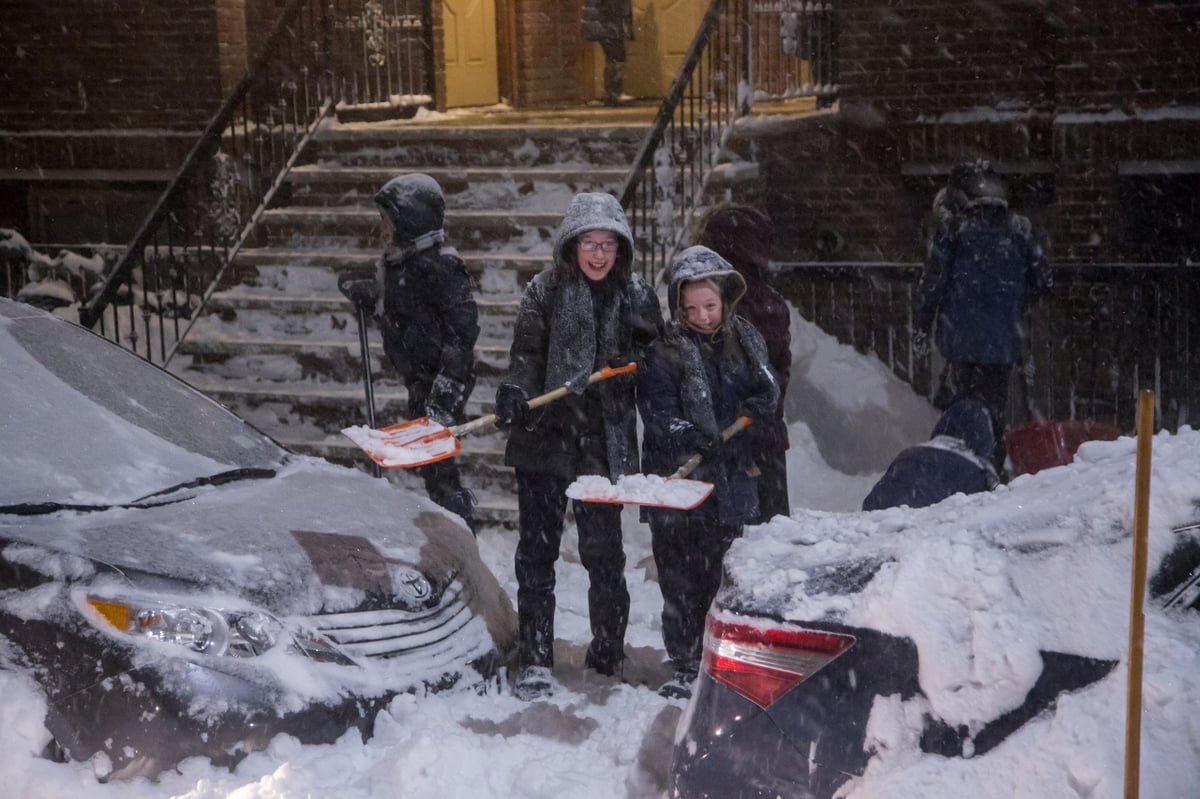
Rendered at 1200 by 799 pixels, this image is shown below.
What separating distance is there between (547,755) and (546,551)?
991mm

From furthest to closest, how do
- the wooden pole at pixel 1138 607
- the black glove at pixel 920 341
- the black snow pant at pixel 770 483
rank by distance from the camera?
the black glove at pixel 920 341 < the black snow pant at pixel 770 483 < the wooden pole at pixel 1138 607

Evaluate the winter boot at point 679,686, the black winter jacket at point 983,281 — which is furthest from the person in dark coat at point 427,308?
the black winter jacket at point 983,281

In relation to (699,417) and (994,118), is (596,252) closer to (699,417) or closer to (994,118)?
(699,417)

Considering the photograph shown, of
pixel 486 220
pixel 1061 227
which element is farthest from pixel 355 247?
pixel 1061 227

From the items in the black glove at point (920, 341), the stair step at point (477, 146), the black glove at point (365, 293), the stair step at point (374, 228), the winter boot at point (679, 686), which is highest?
the stair step at point (477, 146)

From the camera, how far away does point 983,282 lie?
706cm

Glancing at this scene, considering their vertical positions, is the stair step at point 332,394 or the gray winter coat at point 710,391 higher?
the gray winter coat at point 710,391

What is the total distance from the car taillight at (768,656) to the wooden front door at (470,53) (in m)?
9.87

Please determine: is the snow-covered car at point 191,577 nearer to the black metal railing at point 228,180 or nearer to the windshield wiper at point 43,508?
the windshield wiper at point 43,508

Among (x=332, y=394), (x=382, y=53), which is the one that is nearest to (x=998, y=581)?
(x=332, y=394)

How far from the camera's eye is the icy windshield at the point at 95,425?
14.1 ft

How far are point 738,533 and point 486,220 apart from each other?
4.65 m

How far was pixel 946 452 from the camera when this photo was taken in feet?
16.0

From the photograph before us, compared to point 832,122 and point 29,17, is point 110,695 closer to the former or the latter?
point 832,122
